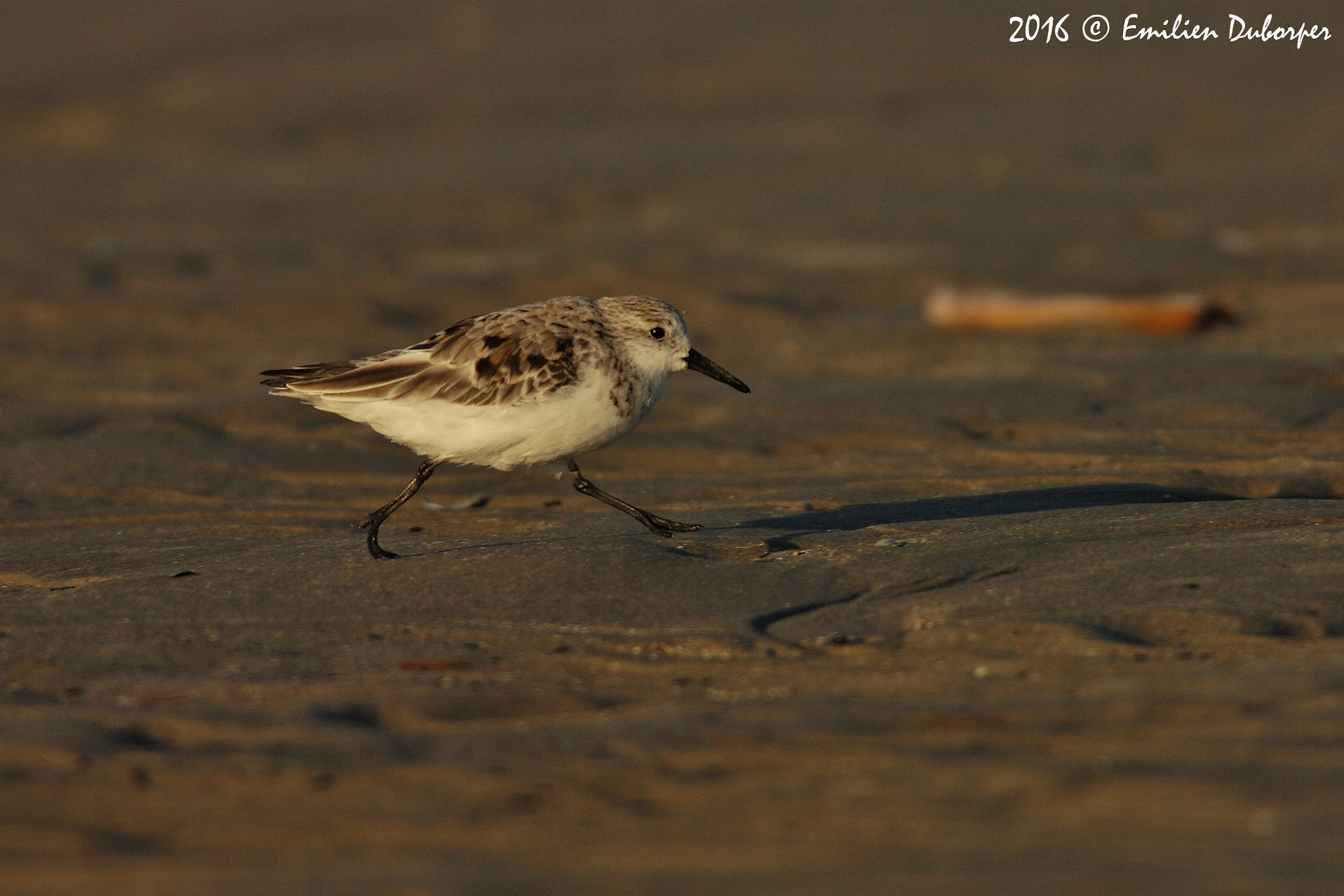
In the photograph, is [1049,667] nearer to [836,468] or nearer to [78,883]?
[78,883]

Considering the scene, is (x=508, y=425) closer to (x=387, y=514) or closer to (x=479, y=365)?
(x=479, y=365)

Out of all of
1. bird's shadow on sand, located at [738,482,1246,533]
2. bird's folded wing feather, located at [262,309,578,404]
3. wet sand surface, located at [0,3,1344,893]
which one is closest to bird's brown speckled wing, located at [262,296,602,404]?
bird's folded wing feather, located at [262,309,578,404]

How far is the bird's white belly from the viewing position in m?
5.56

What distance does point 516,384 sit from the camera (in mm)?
5562

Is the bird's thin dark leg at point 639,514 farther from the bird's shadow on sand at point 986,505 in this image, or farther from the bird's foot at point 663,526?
the bird's shadow on sand at point 986,505

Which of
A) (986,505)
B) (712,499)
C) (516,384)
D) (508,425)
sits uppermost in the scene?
(516,384)

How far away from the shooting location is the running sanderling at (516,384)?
18.3 ft

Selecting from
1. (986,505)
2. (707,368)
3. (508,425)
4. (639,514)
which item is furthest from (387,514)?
(986,505)

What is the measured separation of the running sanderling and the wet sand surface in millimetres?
450

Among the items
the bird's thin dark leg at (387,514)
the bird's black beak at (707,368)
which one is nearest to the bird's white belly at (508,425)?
the bird's thin dark leg at (387,514)

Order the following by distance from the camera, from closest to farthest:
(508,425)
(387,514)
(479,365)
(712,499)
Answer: (508,425)
(479,365)
(387,514)
(712,499)

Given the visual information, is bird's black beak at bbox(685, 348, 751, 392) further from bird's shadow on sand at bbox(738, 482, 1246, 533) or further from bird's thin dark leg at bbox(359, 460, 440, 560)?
bird's thin dark leg at bbox(359, 460, 440, 560)

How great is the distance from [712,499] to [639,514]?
910 millimetres

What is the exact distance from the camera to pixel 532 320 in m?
5.78
